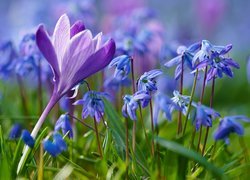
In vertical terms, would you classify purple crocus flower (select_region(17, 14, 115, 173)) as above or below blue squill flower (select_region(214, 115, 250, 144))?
above

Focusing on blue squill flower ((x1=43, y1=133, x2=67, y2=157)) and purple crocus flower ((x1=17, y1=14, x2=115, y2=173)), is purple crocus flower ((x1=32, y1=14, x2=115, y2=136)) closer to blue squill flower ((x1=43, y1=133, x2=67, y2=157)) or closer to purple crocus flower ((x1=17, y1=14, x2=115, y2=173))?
purple crocus flower ((x1=17, y1=14, x2=115, y2=173))

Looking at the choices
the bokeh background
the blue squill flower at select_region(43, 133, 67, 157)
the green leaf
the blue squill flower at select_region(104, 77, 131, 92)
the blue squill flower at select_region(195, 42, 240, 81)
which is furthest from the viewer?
the bokeh background

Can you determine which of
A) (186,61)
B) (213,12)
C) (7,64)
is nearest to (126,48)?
(7,64)

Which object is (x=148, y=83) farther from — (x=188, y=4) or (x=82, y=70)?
(x=188, y=4)

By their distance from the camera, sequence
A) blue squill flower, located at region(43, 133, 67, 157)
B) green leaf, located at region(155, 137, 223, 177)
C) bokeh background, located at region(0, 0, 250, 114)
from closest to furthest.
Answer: green leaf, located at region(155, 137, 223, 177) < blue squill flower, located at region(43, 133, 67, 157) < bokeh background, located at region(0, 0, 250, 114)

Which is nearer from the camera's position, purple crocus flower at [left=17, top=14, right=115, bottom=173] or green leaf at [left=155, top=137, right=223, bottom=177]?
green leaf at [left=155, top=137, right=223, bottom=177]

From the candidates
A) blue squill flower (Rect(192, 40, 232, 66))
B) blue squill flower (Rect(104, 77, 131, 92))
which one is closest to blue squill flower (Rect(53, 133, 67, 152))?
blue squill flower (Rect(192, 40, 232, 66))

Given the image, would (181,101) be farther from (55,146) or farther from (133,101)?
(55,146)

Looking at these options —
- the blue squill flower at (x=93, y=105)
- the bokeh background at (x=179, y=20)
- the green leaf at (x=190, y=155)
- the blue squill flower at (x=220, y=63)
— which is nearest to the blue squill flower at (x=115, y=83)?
the bokeh background at (x=179, y=20)
